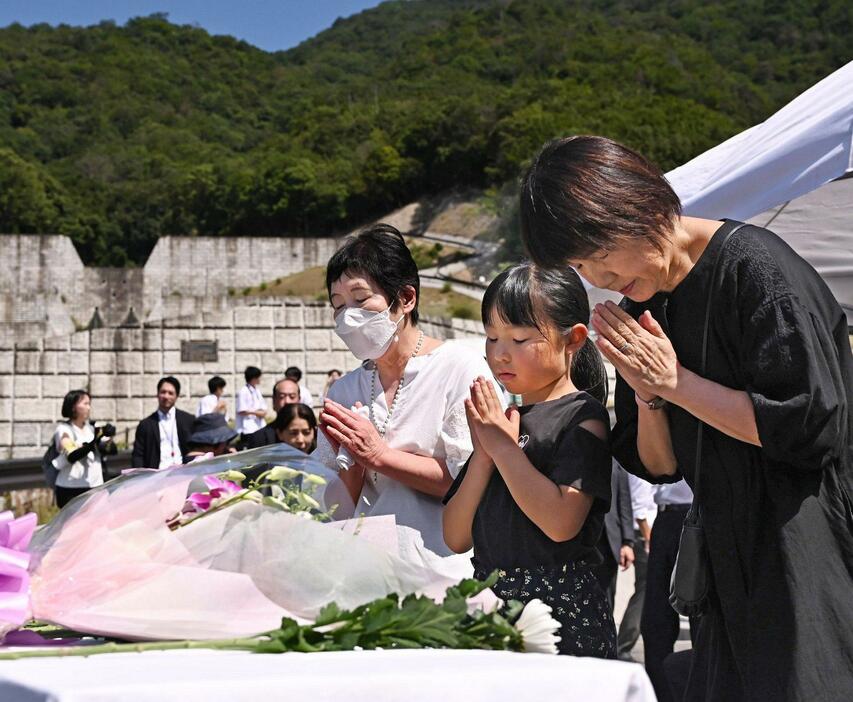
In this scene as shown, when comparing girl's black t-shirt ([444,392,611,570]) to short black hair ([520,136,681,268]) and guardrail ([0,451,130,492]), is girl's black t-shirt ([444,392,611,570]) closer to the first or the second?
short black hair ([520,136,681,268])

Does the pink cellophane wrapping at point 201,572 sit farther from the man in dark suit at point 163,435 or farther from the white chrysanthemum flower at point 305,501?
the man in dark suit at point 163,435

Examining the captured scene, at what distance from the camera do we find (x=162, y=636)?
1557 mm

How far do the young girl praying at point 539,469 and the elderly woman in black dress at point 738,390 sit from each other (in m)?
0.26

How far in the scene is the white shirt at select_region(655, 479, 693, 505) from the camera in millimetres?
5105

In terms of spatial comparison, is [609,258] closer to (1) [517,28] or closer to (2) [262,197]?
(2) [262,197]

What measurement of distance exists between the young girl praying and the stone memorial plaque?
29431 millimetres

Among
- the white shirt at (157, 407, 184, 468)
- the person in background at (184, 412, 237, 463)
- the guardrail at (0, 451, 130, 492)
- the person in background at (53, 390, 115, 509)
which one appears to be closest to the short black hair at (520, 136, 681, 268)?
the person in background at (184, 412, 237, 463)

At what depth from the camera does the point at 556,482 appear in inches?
93.2

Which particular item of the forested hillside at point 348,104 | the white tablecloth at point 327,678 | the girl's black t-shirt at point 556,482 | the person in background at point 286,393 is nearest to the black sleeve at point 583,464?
the girl's black t-shirt at point 556,482

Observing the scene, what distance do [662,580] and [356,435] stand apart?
276 cm

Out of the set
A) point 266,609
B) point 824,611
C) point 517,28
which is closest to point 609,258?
point 824,611

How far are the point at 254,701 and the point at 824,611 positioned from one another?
1.16 meters

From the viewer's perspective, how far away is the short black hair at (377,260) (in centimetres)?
305

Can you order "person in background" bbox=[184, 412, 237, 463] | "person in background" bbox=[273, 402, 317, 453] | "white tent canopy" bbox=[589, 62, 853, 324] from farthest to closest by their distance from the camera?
"person in background" bbox=[184, 412, 237, 463]
"person in background" bbox=[273, 402, 317, 453]
"white tent canopy" bbox=[589, 62, 853, 324]
